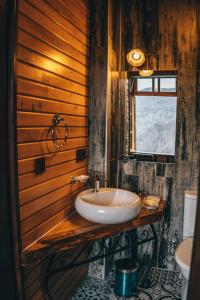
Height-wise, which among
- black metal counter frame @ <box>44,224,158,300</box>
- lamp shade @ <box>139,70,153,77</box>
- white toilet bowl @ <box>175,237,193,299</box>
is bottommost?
black metal counter frame @ <box>44,224,158,300</box>

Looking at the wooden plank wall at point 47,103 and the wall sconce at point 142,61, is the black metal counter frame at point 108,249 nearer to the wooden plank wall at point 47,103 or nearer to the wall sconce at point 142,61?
the wooden plank wall at point 47,103

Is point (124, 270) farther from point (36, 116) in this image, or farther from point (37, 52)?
point (37, 52)

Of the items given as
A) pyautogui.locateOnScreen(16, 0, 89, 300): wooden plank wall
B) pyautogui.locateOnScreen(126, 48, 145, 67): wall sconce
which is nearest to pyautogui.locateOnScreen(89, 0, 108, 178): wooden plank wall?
pyautogui.locateOnScreen(16, 0, 89, 300): wooden plank wall

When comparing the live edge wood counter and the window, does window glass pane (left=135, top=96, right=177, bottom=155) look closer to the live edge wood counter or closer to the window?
the window

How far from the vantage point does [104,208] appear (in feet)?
6.26

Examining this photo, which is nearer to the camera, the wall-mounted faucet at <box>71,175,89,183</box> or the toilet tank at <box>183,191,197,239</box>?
the wall-mounted faucet at <box>71,175,89,183</box>

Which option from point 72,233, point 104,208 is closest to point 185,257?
point 104,208

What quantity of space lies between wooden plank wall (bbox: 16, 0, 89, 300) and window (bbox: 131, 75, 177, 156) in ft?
2.07

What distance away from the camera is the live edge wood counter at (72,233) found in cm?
175

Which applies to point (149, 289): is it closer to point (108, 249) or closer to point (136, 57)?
point (108, 249)

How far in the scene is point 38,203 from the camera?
1.84 m

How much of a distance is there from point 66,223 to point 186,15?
7.16 feet

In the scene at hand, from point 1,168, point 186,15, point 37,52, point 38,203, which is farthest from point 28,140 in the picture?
point 186,15

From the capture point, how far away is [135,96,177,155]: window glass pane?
2.75 metres
